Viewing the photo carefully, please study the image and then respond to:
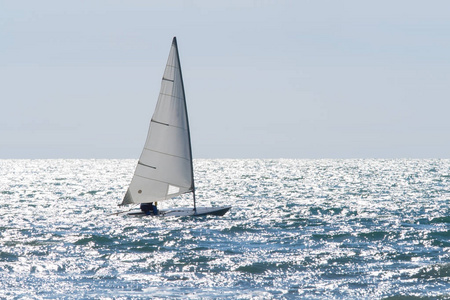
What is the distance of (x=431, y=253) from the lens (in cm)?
2534

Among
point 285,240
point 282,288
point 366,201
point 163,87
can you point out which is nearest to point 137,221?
point 163,87

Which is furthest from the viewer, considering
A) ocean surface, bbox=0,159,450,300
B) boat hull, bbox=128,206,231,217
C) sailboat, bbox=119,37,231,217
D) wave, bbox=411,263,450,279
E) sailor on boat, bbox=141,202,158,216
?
sailor on boat, bbox=141,202,158,216

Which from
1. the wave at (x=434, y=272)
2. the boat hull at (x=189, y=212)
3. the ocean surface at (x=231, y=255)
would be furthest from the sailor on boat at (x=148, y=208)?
the wave at (x=434, y=272)

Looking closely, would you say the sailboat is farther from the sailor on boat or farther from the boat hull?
the sailor on boat

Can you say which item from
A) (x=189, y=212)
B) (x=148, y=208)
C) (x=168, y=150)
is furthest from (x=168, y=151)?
(x=189, y=212)

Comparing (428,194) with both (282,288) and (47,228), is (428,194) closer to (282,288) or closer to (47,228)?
(47,228)

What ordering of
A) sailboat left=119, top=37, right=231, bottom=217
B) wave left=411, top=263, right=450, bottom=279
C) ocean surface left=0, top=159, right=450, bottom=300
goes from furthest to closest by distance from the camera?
sailboat left=119, top=37, right=231, bottom=217 → wave left=411, top=263, right=450, bottom=279 → ocean surface left=0, top=159, right=450, bottom=300

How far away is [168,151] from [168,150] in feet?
0.19

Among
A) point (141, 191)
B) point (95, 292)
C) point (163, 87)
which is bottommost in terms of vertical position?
point (95, 292)

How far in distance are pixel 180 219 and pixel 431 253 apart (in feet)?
51.4

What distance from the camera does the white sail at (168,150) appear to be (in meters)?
36.4

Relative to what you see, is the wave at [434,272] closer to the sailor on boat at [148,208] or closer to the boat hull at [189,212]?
the boat hull at [189,212]

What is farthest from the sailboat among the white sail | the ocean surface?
the ocean surface

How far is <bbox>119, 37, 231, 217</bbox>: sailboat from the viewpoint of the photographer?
119 ft
